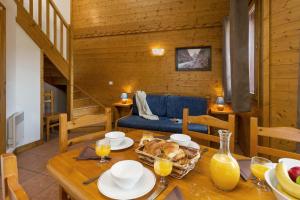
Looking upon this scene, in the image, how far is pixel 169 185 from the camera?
863mm

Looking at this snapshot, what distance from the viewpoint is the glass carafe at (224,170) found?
0.82 metres

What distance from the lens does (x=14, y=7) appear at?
9.37 feet

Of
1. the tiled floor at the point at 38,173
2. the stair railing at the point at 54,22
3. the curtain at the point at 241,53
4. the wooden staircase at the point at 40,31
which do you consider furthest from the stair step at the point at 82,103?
the curtain at the point at 241,53

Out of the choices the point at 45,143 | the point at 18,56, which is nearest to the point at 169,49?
the point at 18,56

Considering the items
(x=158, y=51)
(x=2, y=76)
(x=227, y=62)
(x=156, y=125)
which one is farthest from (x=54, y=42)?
(x=227, y=62)

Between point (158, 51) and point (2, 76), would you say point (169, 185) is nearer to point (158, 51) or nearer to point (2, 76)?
point (2, 76)

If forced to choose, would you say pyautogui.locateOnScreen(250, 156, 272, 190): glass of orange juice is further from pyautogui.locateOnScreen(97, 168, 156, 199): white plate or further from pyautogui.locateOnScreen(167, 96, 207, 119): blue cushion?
pyautogui.locateOnScreen(167, 96, 207, 119): blue cushion

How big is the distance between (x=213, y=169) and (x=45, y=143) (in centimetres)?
340

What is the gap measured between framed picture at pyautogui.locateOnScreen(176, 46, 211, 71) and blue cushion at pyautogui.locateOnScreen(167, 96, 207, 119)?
706 millimetres

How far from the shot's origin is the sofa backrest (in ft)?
12.1

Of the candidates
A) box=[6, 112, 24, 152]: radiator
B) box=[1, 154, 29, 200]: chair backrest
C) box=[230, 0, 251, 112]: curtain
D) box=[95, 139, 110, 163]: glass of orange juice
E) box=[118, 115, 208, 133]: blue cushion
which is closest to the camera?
box=[1, 154, 29, 200]: chair backrest

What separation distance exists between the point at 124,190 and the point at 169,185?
207 mm

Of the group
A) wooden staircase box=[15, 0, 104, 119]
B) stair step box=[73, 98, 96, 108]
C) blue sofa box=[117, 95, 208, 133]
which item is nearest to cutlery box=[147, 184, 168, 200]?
blue sofa box=[117, 95, 208, 133]

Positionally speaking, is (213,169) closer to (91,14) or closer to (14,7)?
(14,7)
